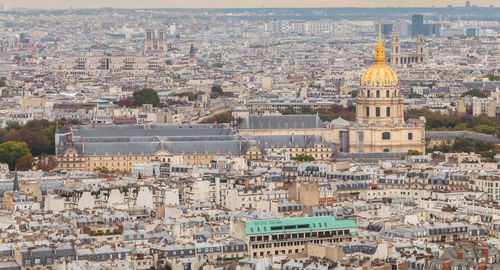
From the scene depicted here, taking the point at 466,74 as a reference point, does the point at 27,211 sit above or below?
above

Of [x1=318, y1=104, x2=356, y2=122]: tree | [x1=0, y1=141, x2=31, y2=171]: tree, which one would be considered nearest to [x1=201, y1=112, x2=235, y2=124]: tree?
[x1=318, y1=104, x2=356, y2=122]: tree

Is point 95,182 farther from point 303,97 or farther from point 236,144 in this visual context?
point 303,97

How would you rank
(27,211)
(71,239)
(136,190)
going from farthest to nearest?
(136,190), (27,211), (71,239)

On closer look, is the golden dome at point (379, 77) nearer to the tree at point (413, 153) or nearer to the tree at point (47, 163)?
the tree at point (413, 153)

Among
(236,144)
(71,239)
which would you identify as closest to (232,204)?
(71,239)

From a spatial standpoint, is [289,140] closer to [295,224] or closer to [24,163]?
[24,163]

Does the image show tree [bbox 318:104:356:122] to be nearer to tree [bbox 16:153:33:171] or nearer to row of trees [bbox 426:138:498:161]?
row of trees [bbox 426:138:498:161]
